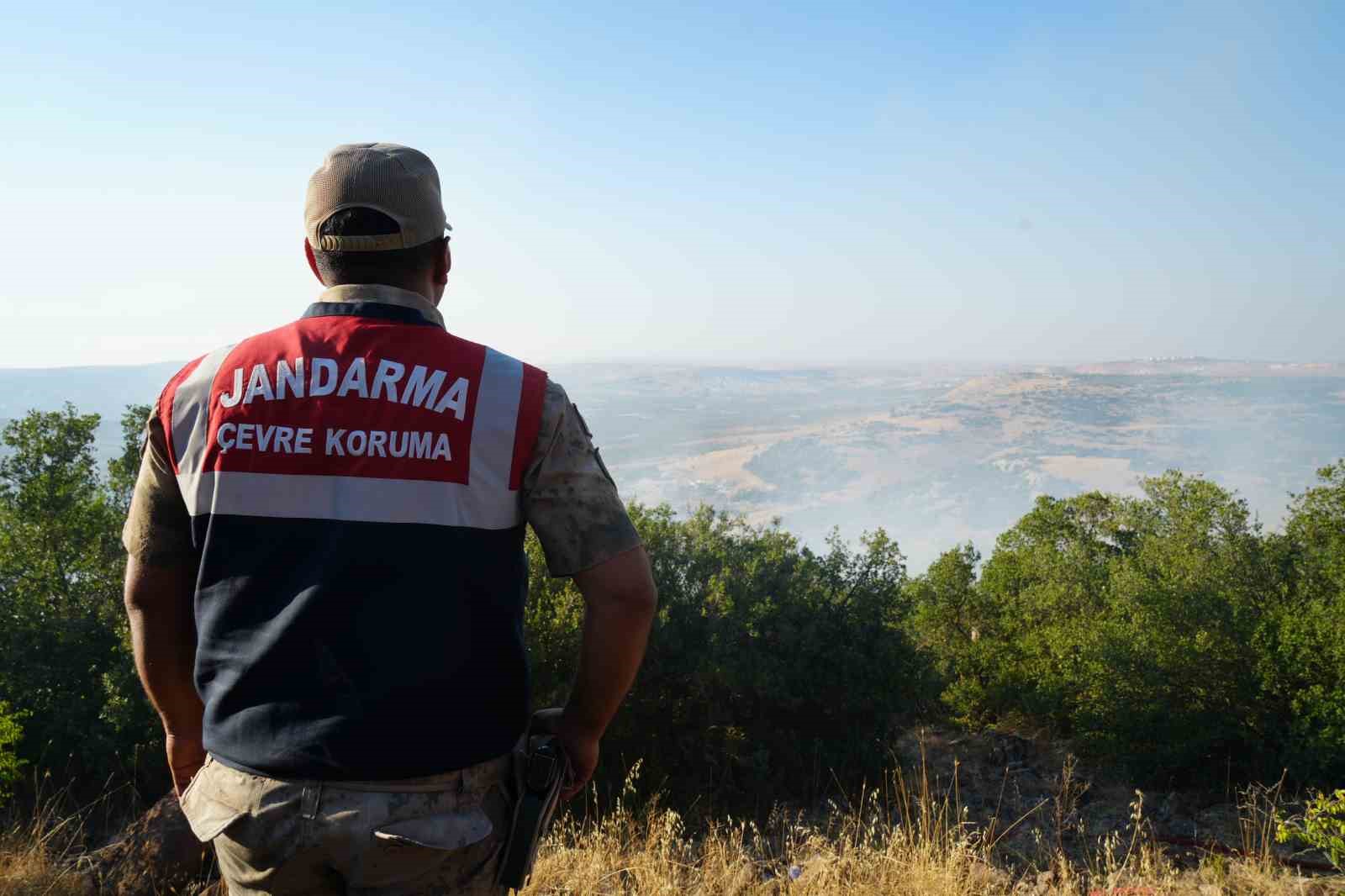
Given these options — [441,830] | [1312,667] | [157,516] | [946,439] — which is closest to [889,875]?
[441,830]

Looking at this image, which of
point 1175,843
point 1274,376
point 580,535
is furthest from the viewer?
point 1274,376

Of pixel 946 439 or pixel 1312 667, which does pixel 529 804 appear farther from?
pixel 946 439

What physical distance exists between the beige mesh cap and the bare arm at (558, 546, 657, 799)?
0.83 meters

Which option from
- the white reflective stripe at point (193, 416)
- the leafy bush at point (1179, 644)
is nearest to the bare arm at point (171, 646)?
the white reflective stripe at point (193, 416)

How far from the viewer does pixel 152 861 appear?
579 centimetres

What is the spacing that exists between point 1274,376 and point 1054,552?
630 ft

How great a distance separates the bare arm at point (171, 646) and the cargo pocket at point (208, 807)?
16cm

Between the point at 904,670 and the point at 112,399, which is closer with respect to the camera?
the point at 904,670

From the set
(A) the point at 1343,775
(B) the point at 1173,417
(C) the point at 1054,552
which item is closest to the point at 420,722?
(A) the point at 1343,775

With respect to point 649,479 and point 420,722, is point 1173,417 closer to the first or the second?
point 649,479

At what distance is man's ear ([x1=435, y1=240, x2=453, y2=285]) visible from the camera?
2.04 m

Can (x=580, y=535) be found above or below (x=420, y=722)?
above

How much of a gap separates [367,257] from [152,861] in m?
5.66

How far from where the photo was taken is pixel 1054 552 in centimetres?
2159
